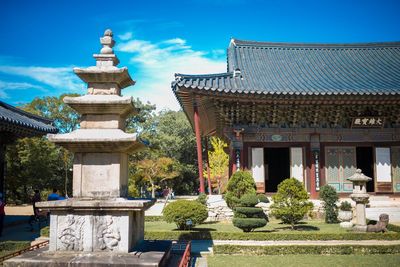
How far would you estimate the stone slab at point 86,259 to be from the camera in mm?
7477

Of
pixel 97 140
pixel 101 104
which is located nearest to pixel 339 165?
pixel 101 104

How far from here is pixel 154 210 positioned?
24.4 meters

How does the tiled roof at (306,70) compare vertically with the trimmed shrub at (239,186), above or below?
above

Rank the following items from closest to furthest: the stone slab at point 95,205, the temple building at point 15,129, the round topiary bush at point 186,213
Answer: the stone slab at point 95,205 < the round topiary bush at point 186,213 < the temple building at point 15,129

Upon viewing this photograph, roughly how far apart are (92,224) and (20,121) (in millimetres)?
9892

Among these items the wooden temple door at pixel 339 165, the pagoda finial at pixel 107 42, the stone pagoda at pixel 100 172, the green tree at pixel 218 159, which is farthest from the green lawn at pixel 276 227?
the pagoda finial at pixel 107 42

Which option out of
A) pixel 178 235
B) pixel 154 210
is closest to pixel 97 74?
pixel 178 235

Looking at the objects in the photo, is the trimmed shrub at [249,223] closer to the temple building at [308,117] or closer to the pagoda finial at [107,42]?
the temple building at [308,117]

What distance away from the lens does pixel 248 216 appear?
47.0 ft

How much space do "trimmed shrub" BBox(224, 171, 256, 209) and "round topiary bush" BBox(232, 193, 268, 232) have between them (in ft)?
7.36

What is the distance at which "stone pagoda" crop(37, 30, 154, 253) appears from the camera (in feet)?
26.8

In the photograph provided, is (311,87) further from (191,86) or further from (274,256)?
(274,256)

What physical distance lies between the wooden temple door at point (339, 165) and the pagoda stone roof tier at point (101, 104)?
48.7 ft

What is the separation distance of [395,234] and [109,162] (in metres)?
10.8
